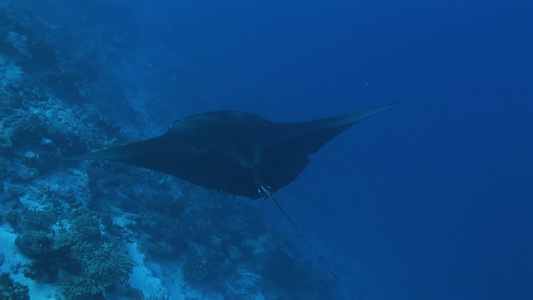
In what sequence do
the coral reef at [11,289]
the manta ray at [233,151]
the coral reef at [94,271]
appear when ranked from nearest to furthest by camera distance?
the coral reef at [11,289]
the manta ray at [233,151]
the coral reef at [94,271]

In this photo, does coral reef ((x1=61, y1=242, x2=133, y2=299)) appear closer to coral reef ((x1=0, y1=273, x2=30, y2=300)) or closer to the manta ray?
coral reef ((x1=0, y1=273, x2=30, y2=300))

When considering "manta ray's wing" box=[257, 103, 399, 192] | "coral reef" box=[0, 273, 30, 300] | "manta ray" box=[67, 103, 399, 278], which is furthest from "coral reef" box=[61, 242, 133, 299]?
"manta ray's wing" box=[257, 103, 399, 192]

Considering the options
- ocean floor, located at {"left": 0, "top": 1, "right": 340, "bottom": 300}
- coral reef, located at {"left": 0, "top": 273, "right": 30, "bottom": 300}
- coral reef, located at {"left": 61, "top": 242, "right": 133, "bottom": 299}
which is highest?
ocean floor, located at {"left": 0, "top": 1, "right": 340, "bottom": 300}

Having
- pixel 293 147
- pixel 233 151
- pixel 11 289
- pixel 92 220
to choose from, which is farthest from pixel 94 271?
pixel 293 147

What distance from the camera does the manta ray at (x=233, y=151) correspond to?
577 centimetres

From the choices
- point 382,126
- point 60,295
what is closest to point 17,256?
point 60,295

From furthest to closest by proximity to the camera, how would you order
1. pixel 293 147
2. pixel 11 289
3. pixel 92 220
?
pixel 92 220 → pixel 293 147 → pixel 11 289

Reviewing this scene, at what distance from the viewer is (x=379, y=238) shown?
37.1m

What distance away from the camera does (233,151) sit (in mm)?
6375

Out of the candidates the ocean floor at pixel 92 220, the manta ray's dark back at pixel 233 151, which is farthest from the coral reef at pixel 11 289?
the manta ray's dark back at pixel 233 151

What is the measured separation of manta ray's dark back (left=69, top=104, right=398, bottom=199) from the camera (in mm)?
5777

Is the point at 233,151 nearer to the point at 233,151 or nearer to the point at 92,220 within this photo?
the point at 233,151

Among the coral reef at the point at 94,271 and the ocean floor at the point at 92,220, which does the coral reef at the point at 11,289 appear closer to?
the ocean floor at the point at 92,220

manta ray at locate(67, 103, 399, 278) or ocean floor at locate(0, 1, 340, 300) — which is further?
ocean floor at locate(0, 1, 340, 300)
